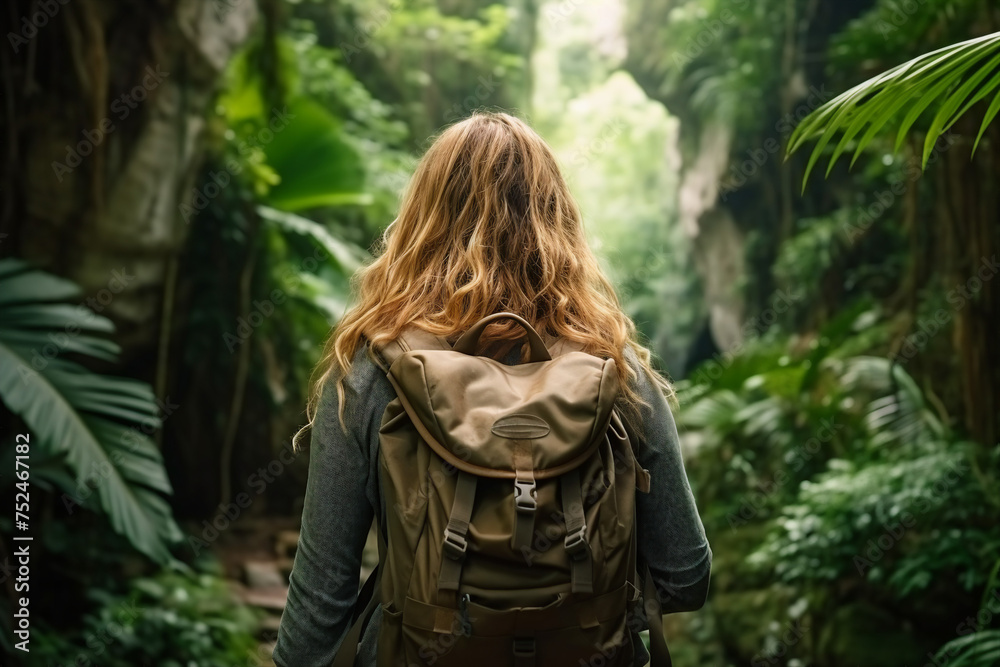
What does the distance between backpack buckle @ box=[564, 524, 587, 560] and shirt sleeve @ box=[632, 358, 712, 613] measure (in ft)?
0.92

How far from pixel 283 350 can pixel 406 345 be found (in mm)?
6067

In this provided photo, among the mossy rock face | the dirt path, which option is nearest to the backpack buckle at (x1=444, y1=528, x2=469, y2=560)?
the mossy rock face

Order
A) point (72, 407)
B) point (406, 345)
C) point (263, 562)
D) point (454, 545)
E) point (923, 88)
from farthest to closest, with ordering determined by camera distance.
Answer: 1. point (263, 562)
2. point (72, 407)
3. point (923, 88)
4. point (406, 345)
5. point (454, 545)

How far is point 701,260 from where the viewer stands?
51.2 feet

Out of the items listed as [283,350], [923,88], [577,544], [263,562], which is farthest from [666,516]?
[283,350]

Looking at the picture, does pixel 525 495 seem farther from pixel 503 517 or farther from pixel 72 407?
pixel 72 407

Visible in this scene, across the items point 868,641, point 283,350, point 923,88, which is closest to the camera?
point 923,88

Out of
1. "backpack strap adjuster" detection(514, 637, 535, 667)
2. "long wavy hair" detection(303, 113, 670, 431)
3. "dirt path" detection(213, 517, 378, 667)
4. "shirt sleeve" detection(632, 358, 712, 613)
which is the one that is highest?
"long wavy hair" detection(303, 113, 670, 431)

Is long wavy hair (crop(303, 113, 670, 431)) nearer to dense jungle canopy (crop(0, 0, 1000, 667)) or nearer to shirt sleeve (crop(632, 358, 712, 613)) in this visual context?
shirt sleeve (crop(632, 358, 712, 613))

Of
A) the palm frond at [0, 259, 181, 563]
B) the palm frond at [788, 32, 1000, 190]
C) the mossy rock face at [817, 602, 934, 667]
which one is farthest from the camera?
the mossy rock face at [817, 602, 934, 667]

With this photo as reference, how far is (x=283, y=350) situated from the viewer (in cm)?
729

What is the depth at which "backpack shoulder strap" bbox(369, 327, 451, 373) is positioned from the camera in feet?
4.83

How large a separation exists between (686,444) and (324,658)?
7.22m

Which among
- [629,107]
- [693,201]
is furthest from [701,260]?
[629,107]
